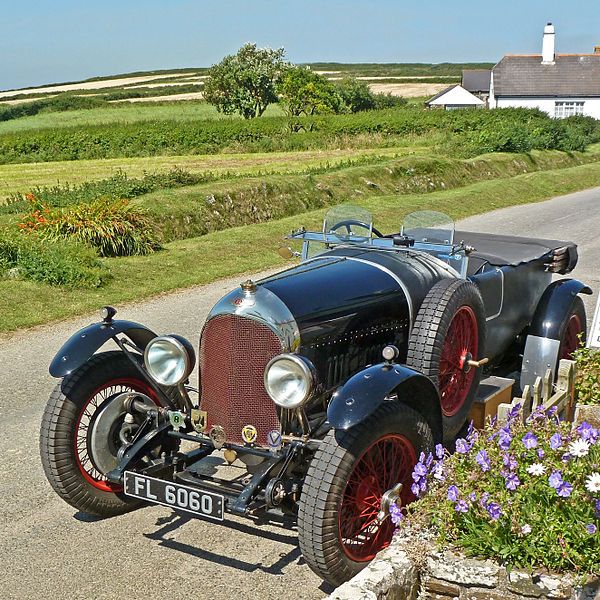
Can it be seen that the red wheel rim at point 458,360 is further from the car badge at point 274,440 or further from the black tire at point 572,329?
the black tire at point 572,329

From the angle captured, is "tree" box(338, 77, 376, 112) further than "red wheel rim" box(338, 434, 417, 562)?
Yes

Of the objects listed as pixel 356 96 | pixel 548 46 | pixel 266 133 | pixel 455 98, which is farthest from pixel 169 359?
pixel 455 98

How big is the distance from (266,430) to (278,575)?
78 cm

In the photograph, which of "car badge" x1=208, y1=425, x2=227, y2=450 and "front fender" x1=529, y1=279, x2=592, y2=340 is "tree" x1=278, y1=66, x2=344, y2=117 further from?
"car badge" x1=208, y1=425, x2=227, y2=450

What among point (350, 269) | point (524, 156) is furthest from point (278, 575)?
point (524, 156)

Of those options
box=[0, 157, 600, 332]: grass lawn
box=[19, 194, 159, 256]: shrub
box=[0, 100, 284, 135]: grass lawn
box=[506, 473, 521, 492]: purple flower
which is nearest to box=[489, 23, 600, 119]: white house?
box=[0, 100, 284, 135]: grass lawn

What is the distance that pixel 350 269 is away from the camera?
5559 millimetres

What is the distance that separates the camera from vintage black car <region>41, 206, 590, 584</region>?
14.6 feet

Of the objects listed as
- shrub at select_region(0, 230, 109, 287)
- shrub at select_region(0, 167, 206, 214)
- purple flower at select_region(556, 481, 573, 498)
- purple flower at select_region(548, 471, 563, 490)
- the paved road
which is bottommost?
the paved road

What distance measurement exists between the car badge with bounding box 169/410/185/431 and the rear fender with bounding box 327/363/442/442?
1.08m

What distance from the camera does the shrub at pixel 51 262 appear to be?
38.9 feet

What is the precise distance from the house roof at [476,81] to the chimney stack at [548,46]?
55.1ft

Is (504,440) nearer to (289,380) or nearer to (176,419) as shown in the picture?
(289,380)

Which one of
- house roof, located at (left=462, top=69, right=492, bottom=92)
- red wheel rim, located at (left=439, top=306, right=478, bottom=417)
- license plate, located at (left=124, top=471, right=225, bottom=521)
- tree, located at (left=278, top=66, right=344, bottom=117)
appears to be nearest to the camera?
license plate, located at (left=124, top=471, right=225, bottom=521)
